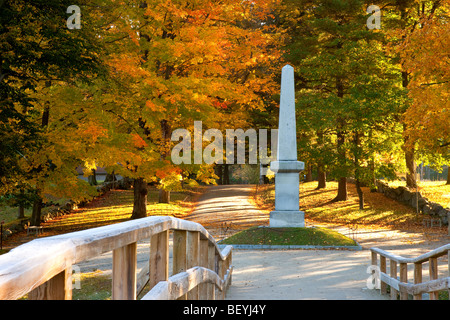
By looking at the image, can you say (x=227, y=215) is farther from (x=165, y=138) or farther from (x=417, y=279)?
(x=417, y=279)

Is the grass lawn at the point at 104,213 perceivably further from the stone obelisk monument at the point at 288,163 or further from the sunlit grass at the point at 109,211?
the stone obelisk monument at the point at 288,163

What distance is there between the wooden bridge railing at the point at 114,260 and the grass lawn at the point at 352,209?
21.8m

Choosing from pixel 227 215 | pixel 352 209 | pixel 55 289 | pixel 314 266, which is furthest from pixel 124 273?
pixel 352 209

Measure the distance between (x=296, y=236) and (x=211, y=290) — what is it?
40.1 feet

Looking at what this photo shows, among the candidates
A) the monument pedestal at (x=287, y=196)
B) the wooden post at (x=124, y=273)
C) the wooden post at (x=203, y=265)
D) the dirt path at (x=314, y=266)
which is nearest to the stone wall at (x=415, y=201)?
the dirt path at (x=314, y=266)

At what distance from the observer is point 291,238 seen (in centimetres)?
1744

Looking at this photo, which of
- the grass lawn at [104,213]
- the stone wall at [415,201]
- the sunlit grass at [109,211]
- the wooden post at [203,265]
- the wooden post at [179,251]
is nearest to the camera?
the wooden post at [179,251]

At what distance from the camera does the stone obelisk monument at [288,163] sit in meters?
19.0

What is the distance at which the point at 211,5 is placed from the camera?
20719 mm

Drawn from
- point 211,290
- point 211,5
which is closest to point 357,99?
point 211,5

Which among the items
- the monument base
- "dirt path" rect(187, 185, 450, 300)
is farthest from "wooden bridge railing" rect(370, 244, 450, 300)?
the monument base

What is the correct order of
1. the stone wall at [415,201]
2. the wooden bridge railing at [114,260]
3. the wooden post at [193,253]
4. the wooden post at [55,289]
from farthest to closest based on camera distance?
the stone wall at [415,201], the wooden post at [193,253], the wooden post at [55,289], the wooden bridge railing at [114,260]

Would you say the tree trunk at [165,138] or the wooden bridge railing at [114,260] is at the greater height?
the tree trunk at [165,138]

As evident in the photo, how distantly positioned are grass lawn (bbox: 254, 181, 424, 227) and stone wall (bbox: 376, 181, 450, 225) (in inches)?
18.0
